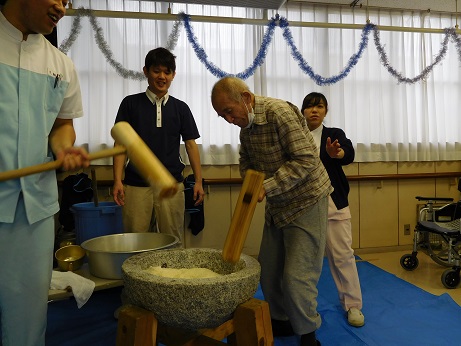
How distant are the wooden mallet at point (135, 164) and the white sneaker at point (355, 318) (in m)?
1.56

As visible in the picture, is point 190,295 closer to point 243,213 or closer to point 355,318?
point 243,213

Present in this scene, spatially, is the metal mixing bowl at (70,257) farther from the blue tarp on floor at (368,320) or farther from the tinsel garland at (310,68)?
the tinsel garland at (310,68)

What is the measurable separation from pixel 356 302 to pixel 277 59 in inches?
84.8

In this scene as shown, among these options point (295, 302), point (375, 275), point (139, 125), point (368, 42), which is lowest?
point (375, 275)

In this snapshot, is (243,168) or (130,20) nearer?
(243,168)

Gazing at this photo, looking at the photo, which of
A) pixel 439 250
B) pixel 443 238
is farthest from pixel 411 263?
pixel 439 250

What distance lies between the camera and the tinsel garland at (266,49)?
3090 mm

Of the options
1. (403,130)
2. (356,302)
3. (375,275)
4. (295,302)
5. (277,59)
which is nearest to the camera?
(295,302)

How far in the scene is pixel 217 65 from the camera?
11.0ft

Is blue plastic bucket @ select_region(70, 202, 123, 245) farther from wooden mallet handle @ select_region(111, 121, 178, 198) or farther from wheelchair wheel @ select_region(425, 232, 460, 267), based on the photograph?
wheelchair wheel @ select_region(425, 232, 460, 267)

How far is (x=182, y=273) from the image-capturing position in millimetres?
1256

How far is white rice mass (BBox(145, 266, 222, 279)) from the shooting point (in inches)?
48.5

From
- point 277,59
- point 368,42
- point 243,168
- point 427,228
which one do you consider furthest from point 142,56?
point 427,228

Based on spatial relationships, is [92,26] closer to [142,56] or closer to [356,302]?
[142,56]
